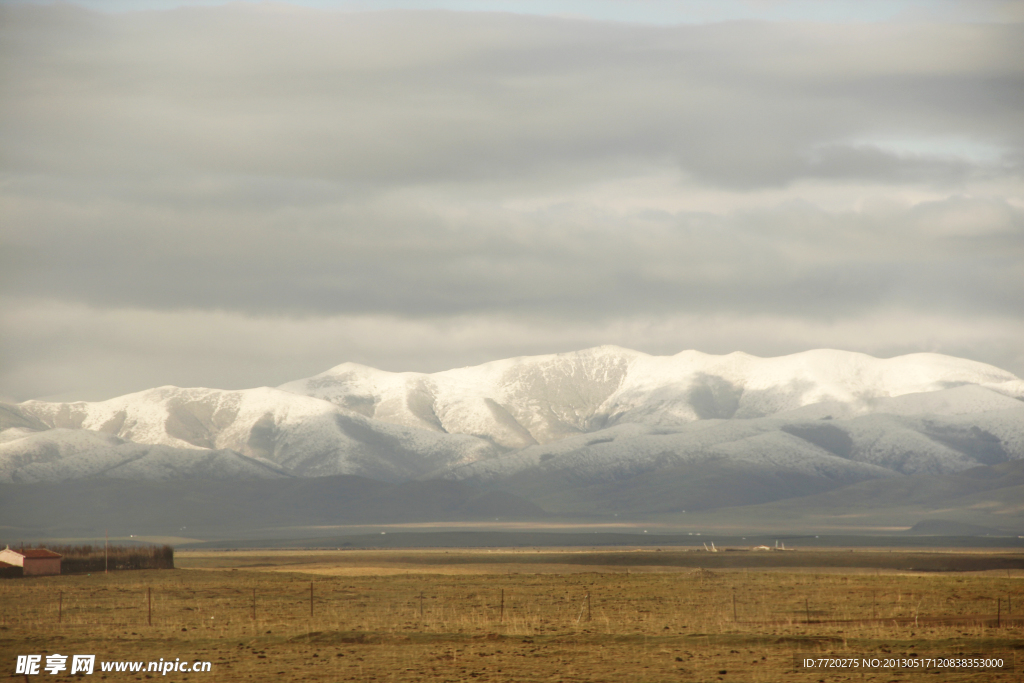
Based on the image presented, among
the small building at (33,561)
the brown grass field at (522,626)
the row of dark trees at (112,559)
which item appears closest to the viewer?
the brown grass field at (522,626)

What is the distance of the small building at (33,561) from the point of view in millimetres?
107125

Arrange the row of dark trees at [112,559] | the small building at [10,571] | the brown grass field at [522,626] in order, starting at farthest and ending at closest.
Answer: the row of dark trees at [112,559] → the small building at [10,571] → the brown grass field at [522,626]

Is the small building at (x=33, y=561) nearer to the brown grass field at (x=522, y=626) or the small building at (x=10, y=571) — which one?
the small building at (x=10, y=571)

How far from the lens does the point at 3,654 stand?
46656 millimetres

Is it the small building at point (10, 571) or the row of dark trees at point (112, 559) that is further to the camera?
the row of dark trees at point (112, 559)

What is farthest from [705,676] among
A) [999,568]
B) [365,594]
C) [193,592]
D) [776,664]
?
[999,568]

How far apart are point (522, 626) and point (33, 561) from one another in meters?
69.6

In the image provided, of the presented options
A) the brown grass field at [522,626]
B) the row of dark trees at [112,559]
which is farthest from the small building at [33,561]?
the brown grass field at [522,626]

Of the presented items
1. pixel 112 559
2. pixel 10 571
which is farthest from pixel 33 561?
pixel 112 559

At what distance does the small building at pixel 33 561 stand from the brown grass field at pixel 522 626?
1142 cm

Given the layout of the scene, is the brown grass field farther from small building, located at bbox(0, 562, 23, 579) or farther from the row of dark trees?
the row of dark trees

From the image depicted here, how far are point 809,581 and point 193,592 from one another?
46520mm

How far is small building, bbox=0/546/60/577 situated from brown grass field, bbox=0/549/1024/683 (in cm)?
1142

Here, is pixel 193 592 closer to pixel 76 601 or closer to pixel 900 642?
pixel 76 601
